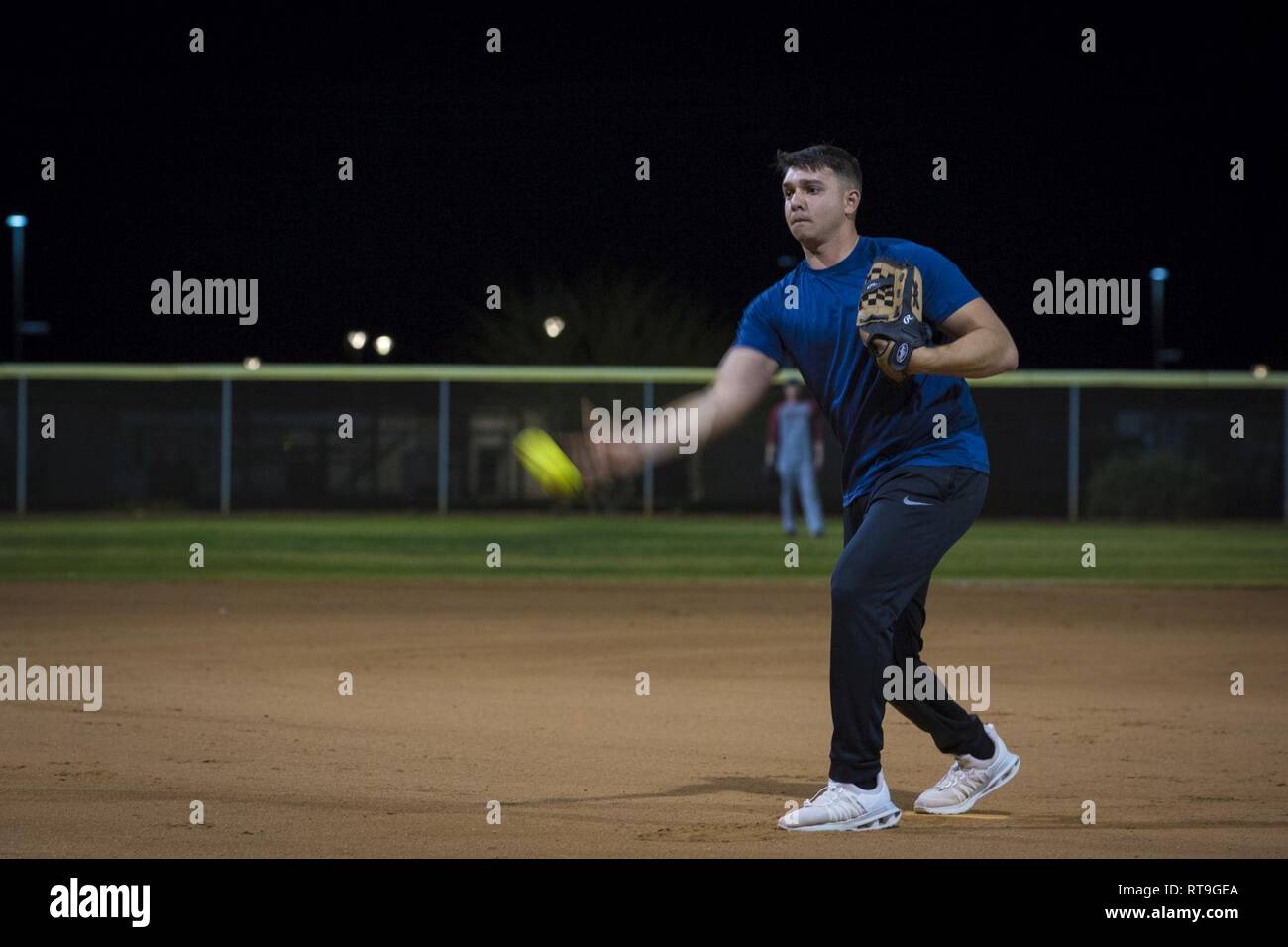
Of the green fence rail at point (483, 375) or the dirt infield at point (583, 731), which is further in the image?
the green fence rail at point (483, 375)

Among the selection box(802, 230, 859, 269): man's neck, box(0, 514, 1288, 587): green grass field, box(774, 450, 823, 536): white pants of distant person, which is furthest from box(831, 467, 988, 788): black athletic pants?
box(774, 450, 823, 536): white pants of distant person

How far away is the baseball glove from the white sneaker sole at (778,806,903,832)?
4.78ft

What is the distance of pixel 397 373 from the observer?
31406 mm

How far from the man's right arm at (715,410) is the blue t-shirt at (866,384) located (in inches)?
5.9

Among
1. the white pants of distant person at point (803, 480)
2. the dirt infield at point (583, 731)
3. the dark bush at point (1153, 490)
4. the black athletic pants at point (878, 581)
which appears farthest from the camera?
the dark bush at point (1153, 490)

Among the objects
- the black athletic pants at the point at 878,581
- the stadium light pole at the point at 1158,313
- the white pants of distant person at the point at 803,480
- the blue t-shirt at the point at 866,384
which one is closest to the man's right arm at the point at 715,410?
the blue t-shirt at the point at 866,384

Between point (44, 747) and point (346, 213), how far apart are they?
29.4 meters

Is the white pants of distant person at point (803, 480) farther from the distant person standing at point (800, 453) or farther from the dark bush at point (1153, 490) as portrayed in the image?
the dark bush at point (1153, 490)

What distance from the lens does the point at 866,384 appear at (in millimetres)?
6027

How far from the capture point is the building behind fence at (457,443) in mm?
31125

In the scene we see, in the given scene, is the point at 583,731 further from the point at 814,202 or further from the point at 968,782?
the point at 814,202

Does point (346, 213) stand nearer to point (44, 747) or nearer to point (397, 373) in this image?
point (397, 373)

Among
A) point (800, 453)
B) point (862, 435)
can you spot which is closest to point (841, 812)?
point (862, 435)

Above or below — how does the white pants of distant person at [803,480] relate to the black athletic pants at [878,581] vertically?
above
